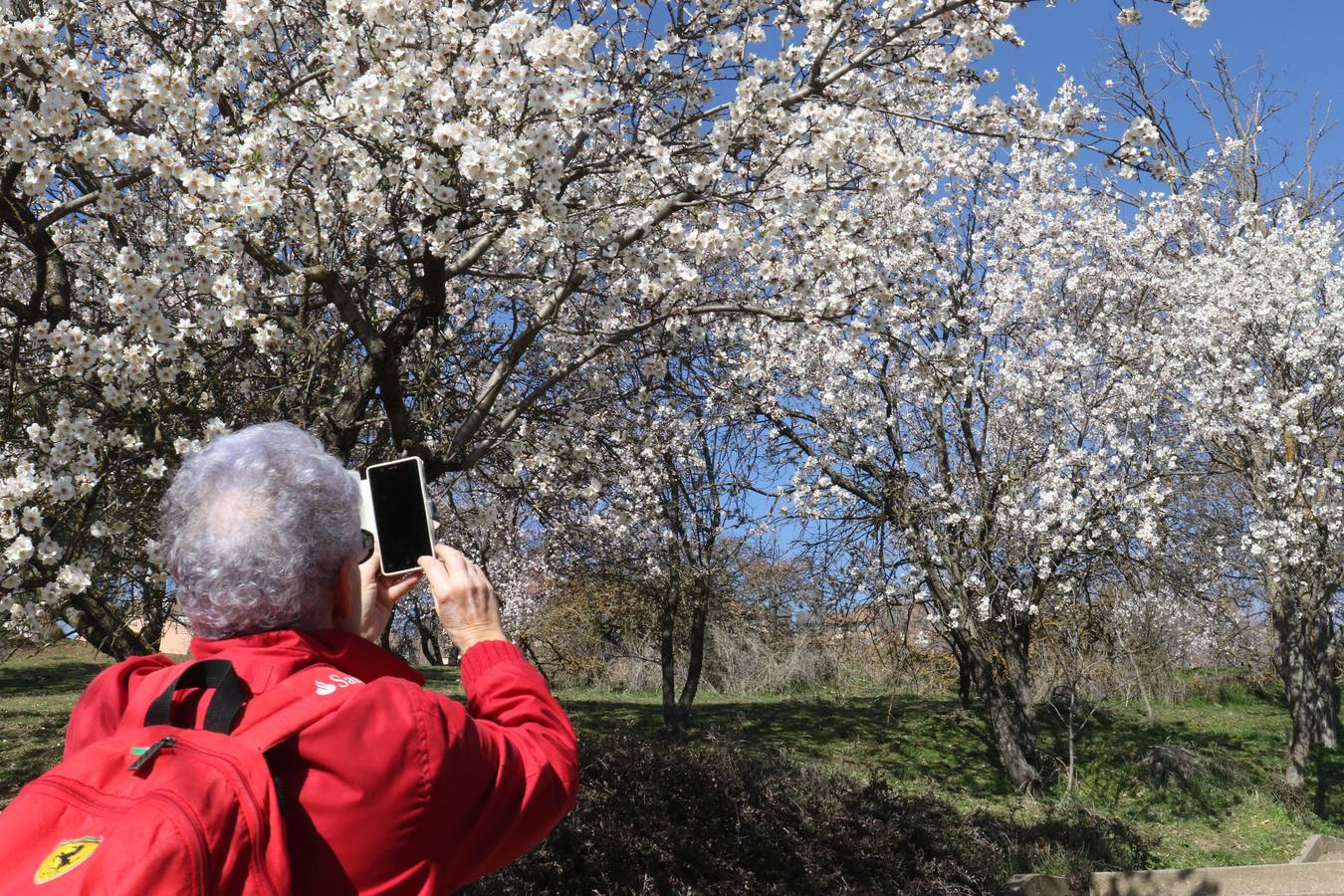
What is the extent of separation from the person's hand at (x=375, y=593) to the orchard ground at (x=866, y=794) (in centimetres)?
340

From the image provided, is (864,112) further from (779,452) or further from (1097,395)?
(1097,395)

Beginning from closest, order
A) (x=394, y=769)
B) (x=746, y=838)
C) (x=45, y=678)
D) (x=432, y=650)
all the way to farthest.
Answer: (x=394, y=769) < (x=746, y=838) < (x=45, y=678) < (x=432, y=650)

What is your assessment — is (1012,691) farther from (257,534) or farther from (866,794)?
(257,534)

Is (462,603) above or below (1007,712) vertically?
above

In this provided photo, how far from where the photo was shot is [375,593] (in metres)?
1.46

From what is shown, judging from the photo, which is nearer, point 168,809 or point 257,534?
point 168,809

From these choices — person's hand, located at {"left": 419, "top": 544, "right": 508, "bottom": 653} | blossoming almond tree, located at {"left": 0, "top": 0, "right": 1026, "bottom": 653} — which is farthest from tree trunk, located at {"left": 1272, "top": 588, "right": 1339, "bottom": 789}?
person's hand, located at {"left": 419, "top": 544, "right": 508, "bottom": 653}

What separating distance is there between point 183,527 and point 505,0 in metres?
4.16

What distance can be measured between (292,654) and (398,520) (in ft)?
0.93

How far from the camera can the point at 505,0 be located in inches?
192

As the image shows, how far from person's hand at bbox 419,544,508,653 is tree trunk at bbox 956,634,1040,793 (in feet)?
27.8

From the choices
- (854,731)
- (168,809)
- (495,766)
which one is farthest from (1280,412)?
(168,809)

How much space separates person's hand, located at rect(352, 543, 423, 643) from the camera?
1.43 metres

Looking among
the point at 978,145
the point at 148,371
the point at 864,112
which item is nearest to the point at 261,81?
the point at 148,371
